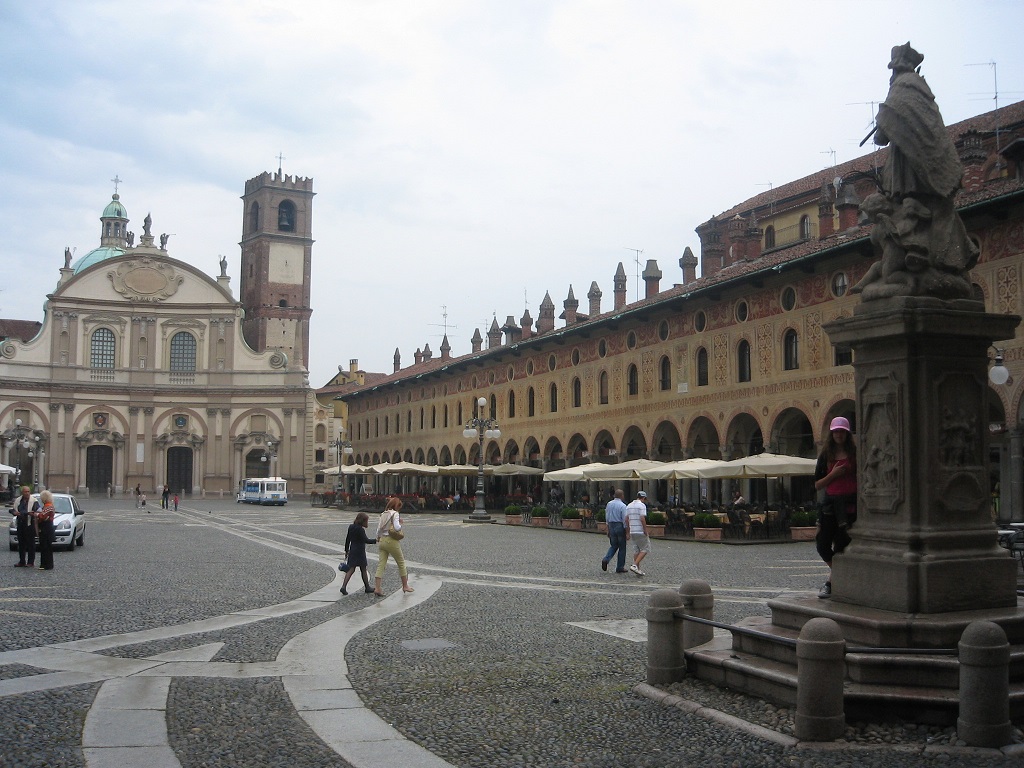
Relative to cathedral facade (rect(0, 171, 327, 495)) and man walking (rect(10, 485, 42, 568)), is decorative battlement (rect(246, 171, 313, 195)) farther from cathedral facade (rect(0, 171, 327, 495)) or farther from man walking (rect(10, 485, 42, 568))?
man walking (rect(10, 485, 42, 568))

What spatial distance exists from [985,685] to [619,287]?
43.2 meters

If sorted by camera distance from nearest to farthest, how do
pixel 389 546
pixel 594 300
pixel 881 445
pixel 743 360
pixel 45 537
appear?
pixel 881 445
pixel 389 546
pixel 45 537
pixel 743 360
pixel 594 300

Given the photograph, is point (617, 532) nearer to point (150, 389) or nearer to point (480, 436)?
point (480, 436)

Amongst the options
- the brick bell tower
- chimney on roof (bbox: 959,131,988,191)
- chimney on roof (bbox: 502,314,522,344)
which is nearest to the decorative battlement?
the brick bell tower

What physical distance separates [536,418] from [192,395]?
40947 mm

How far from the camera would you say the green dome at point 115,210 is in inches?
3858

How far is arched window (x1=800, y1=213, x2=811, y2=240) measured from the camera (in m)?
43.2

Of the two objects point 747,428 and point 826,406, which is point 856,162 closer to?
point 747,428

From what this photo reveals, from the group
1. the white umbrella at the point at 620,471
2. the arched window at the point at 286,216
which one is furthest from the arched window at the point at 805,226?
the arched window at the point at 286,216

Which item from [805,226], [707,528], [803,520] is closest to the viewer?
[803,520]

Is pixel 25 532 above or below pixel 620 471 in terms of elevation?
below

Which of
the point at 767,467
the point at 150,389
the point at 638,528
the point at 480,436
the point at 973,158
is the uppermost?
the point at 973,158

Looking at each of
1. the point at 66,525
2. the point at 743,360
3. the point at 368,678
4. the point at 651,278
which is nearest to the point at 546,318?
the point at 651,278

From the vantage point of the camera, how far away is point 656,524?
1160 inches
